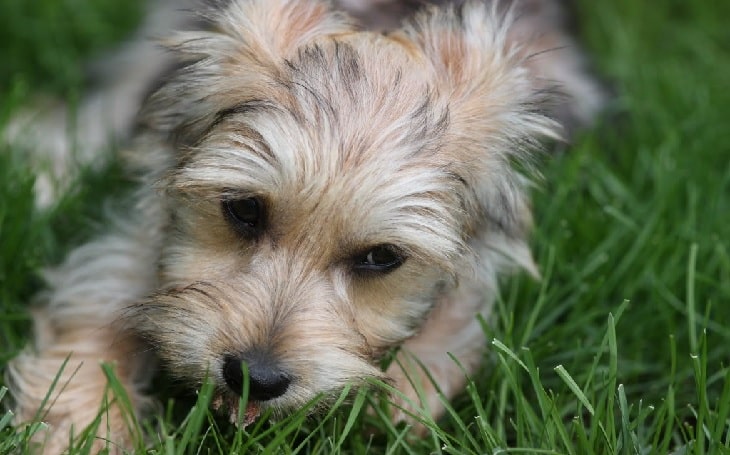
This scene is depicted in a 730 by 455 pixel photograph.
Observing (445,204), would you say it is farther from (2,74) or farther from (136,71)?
(2,74)

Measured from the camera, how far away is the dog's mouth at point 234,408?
2.93 metres

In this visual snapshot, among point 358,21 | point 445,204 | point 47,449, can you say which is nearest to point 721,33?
point 358,21

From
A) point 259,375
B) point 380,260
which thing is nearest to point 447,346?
point 380,260

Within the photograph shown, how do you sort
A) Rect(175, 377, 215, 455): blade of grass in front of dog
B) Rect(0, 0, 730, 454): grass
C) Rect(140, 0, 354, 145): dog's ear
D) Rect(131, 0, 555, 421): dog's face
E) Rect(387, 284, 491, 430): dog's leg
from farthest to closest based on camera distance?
Rect(387, 284, 491, 430): dog's leg < Rect(140, 0, 354, 145): dog's ear < Rect(0, 0, 730, 454): grass < Rect(131, 0, 555, 421): dog's face < Rect(175, 377, 215, 455): blade of grass in front of dog

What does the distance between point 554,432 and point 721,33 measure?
3.81 metres

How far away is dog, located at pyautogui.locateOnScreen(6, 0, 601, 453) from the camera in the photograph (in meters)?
2.89

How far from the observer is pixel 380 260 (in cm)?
310

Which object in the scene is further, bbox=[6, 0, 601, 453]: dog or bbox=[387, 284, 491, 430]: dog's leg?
bbox=[387, 284, 491, 430]: dog's leg

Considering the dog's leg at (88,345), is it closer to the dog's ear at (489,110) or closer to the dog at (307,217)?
the dog at (307,217)

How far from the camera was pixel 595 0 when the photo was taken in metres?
6.18

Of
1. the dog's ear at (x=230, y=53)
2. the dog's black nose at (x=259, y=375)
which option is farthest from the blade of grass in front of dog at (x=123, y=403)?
the dog's ear at (x=230, y=53)

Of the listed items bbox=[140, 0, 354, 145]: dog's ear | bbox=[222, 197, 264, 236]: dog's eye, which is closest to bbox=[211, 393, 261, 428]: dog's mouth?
bbox=[222, 197, 264, 236]: dog's eye

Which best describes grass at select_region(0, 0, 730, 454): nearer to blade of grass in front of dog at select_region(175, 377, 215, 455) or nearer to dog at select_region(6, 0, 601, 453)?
blade of grass in front of dog at select_region(175, 377, 215, 455)

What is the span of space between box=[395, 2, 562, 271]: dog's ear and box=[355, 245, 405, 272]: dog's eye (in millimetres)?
304
